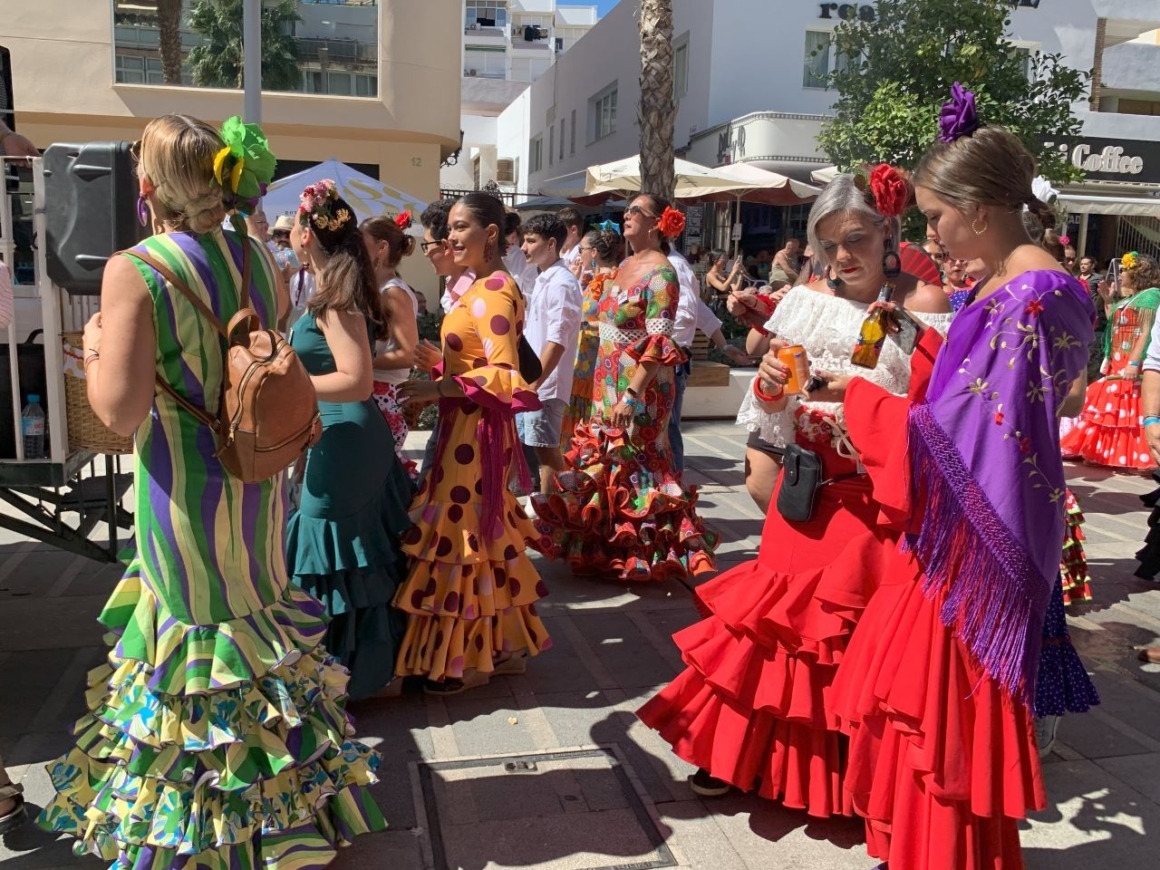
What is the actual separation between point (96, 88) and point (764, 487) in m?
16.9

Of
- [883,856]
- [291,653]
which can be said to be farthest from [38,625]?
[883,856]

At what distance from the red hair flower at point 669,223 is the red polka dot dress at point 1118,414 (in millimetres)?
5238

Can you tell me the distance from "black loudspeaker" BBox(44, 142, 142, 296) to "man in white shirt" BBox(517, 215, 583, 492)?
2557 mm

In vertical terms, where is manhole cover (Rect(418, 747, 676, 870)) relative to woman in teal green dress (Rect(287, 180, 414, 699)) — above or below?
below

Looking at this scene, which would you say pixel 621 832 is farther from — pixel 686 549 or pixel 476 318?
pixel 686 549

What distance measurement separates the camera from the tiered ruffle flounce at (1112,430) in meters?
9.09

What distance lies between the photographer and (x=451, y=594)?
3875mm

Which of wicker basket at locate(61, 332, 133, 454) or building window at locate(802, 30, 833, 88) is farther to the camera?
building window at locate(802, 30, 833, 88)

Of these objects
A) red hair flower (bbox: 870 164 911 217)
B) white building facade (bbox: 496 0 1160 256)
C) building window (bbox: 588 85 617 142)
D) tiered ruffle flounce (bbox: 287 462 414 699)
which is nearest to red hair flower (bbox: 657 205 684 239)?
tiered ruffle flounce (bbox: 287 462 414 699)

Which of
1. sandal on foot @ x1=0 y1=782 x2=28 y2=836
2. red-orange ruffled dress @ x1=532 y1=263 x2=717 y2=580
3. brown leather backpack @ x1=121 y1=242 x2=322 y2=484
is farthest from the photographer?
red-orange ruffled dress @ x1=532 y1=263 x2=717 y2=580

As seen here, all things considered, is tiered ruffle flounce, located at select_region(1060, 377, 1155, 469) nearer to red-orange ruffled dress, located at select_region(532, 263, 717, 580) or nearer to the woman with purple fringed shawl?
red-orange ruffled dress, located at select_region(532, 263, 717, 580)

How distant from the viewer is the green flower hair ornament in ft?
7.87

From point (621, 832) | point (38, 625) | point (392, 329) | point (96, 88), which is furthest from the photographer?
point (96, 88)

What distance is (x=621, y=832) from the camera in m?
3.06
